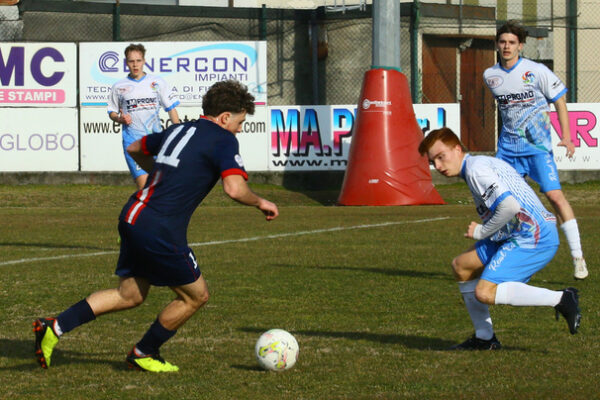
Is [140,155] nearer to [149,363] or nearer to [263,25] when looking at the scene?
[149,363]

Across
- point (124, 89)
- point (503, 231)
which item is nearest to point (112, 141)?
point (124, 89)

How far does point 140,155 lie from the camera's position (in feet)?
19.6

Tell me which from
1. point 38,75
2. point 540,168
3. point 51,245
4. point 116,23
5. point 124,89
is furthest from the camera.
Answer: point 116,23

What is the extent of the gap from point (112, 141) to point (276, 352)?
654 inches

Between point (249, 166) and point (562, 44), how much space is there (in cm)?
1619

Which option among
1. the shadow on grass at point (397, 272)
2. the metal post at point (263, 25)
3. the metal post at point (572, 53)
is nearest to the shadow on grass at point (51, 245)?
the shadow on grass at point (397, 272)

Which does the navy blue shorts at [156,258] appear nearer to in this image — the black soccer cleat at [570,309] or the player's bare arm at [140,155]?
the player's bare arm at [140,155]

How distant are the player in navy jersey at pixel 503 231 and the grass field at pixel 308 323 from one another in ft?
1.07

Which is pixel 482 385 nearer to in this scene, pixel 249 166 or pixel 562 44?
pixel 249 166

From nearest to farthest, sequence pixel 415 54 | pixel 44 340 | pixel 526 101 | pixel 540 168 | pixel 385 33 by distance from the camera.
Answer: pixel 44 340 → pixel 540 168 → pixel 526 101 → pixel 385 33 → pixel 415 54

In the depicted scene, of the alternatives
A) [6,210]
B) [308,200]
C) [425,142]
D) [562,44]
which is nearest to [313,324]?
[425,142]

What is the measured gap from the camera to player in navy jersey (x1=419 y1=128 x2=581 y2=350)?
598 cm

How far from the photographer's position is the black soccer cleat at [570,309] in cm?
599

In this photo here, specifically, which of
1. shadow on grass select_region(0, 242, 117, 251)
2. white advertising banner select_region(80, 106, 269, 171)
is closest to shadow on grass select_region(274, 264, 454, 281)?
shadow on grass select_region(0, 242, 117, 251)
